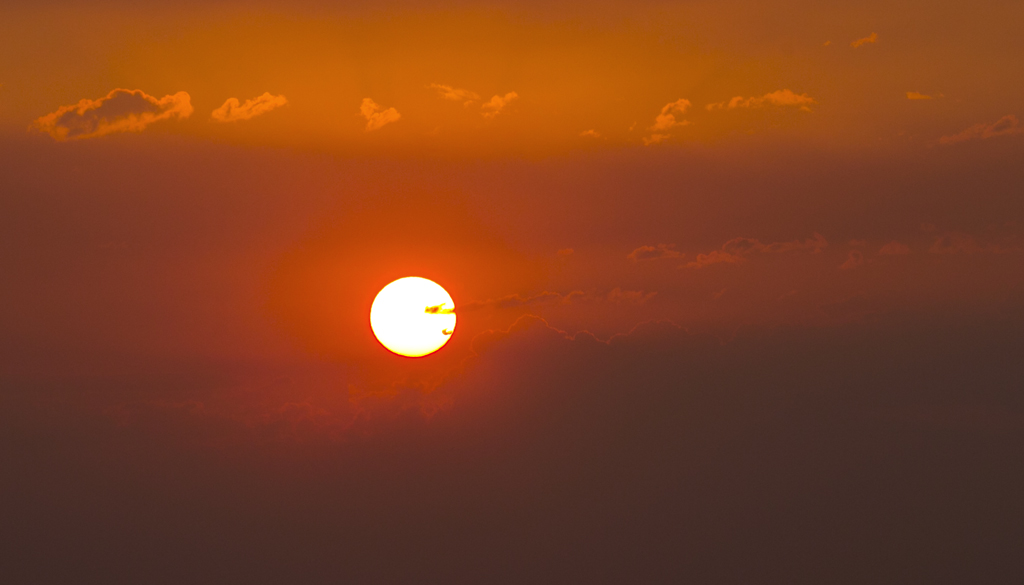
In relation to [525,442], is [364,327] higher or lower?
higher

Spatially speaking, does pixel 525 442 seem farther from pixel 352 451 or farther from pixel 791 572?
pixel 791 572

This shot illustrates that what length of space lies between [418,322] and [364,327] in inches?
35.9

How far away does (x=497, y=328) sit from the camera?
9445 millimetres

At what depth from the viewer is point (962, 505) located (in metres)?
10.2

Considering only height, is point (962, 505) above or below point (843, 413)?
below

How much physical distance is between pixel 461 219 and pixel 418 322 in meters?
1.78

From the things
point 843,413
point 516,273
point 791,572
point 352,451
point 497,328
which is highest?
point 516,273

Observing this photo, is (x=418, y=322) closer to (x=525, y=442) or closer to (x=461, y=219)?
(x=461, y=219)

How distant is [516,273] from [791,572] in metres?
7.50

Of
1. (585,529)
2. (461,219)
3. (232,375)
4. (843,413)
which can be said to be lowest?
(585,529)

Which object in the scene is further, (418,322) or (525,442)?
(525,442)

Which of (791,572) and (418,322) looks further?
(791,572)

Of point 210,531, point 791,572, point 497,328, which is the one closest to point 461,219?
point 497,328

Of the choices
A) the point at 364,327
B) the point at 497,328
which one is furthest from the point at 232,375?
the point at 497,328
